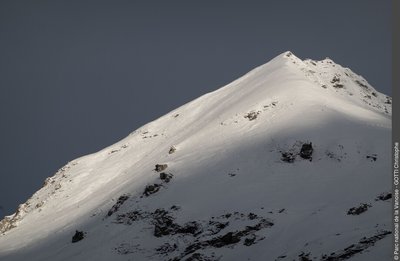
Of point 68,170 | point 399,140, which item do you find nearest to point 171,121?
point 68,170

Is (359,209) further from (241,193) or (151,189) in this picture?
(151,189)

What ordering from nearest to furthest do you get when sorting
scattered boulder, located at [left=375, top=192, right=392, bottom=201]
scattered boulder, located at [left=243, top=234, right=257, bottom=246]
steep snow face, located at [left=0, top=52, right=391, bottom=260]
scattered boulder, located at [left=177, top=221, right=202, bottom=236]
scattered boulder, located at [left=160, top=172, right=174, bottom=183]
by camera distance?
1. steep snow face, located at [left=0, top=52, right=391, bottom=260]
2. scattered boulder, located at [left=375, top=192, right=392, bottom=201]
3. scattered boulder, located at [left=243, top=234, right=257, bottom=246]
4. scattered boulder, located at [left=177, top=221, right=202, bottom=236]
5. scattered boulder, located at [left=160, top=172, right=174, bottom=183]

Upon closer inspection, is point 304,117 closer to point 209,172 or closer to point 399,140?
point 209,172

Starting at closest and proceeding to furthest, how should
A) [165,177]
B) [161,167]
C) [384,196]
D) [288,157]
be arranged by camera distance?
[384,196]
[288,157]
[165,177]
[161,167]

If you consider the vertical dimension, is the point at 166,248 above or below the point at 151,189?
below

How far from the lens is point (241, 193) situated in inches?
1564

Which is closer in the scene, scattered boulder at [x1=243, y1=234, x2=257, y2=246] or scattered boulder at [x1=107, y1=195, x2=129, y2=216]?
scattered boulder at [x1=243, y1=234, x2=257, y2=246]

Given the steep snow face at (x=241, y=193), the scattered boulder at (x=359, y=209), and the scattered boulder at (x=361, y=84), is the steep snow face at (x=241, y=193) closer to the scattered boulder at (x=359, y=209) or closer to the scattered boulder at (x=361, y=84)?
the scattered boulder at (x=359, y=209)

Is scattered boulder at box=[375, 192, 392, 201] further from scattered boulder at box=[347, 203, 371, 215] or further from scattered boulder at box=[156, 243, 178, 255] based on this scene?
scattered boulder at box=[156, 243, 178, 255]

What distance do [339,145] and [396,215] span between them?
2520 cm

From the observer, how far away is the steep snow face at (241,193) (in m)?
31.4

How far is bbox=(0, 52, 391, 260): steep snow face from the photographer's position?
31.4 meters

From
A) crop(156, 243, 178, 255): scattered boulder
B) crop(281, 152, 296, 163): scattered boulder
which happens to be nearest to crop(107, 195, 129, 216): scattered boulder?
crop(156, 243, 178, 255): scattered boulder

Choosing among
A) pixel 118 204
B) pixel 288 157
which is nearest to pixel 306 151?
pixel 288 157
